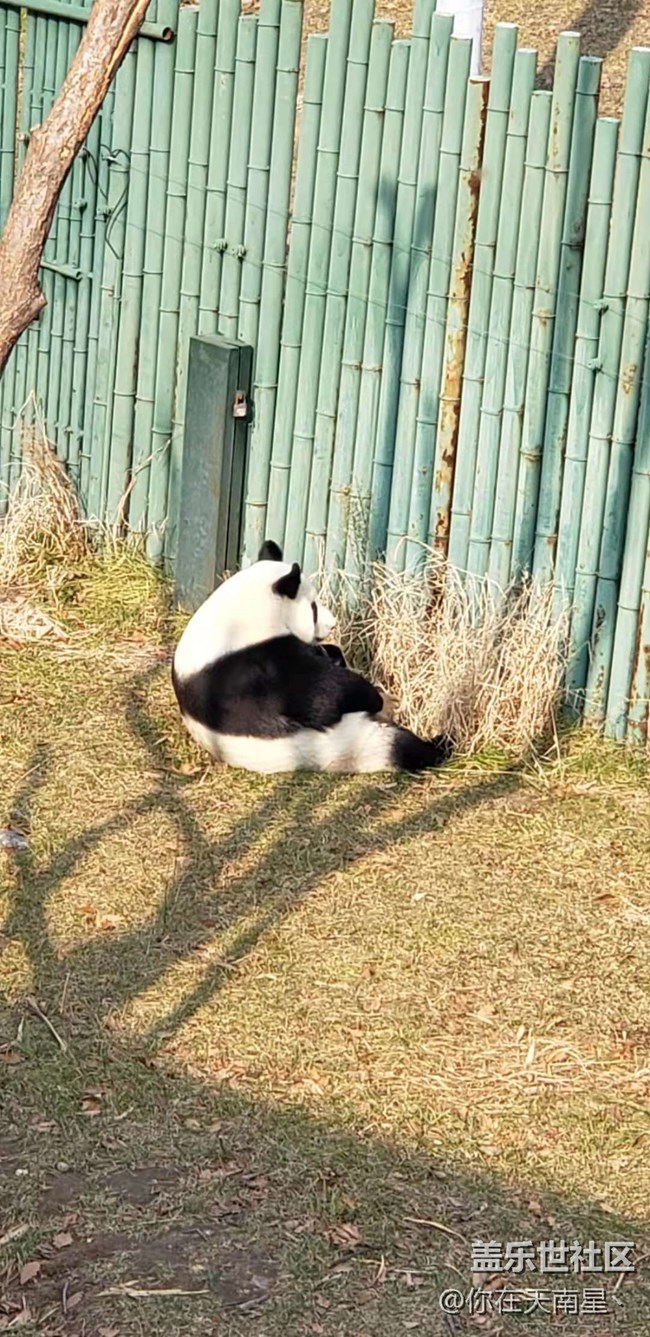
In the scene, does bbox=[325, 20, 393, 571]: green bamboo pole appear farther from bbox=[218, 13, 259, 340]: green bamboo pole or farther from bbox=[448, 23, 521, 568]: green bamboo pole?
bbox=[218, 13, 259, 340]: green bamboo pole

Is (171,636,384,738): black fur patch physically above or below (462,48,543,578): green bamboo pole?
below

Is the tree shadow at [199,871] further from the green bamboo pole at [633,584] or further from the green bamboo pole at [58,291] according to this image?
the green bamboo pole at [58,291]

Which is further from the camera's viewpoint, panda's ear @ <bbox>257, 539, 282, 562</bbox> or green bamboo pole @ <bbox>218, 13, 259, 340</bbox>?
green bamboo pole @ <bbox>218, 13, 259, 340</bbox>

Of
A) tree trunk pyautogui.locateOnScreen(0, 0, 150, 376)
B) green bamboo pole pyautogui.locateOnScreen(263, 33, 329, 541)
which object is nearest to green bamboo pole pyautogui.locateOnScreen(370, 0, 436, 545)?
green bamboo pole pyautogui.locateOnScreen(263, 33, 329, 541)

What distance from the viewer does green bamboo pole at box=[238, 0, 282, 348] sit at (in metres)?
7.25

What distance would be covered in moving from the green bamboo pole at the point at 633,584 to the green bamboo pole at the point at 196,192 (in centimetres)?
203

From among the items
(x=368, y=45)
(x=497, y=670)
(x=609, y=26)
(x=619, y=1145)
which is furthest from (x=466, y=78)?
(x=609, y=26)

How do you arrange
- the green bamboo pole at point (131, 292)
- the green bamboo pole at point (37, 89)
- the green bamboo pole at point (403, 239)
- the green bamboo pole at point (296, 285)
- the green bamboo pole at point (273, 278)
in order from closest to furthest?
1. the green bamboo pole at point (403, 239)
2. the green bamboo pole at point (296, 285)
3. the green bamboo pole at point (273, 278)
4. the green bamboo pole at point (131, 292)
5. the green bamboo pole at point (37, 89)

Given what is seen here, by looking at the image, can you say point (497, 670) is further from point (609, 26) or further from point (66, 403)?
point (609, 26)

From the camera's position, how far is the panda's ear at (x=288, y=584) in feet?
21.6

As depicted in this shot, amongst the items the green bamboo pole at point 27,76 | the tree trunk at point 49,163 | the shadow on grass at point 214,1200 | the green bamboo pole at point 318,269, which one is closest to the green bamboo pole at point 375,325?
the green bamboo pole at point 318,269

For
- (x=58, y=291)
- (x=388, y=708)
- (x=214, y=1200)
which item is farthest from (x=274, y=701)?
(x=58, y=291)

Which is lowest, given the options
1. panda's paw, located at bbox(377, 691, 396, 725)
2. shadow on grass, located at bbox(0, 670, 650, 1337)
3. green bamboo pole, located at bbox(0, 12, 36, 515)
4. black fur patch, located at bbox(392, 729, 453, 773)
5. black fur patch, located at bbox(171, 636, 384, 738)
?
shadow on grass, located at bbox(0, 670, 650, 1337)

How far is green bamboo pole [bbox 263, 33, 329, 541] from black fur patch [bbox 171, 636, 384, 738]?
46.5 inches
